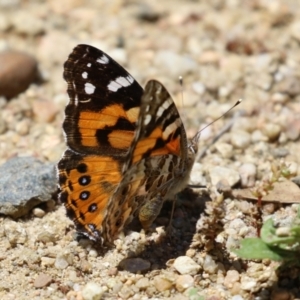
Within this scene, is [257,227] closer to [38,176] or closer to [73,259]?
[73,259]

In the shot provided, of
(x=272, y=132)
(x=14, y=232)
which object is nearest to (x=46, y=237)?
(x=14, y=232)

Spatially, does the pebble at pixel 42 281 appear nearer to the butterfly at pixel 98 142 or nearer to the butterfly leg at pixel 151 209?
the butterfly at pixel 98 142

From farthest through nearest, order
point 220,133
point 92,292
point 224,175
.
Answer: point 220,133, point 224,175, point 92,292

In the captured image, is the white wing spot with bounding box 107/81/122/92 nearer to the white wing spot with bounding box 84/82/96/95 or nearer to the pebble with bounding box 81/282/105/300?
the white wing spot with bounding box 84/82/96/95

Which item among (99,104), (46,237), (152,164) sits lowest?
(46,237)

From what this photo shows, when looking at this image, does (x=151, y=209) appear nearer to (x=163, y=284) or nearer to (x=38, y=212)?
(x=163, y=284)
